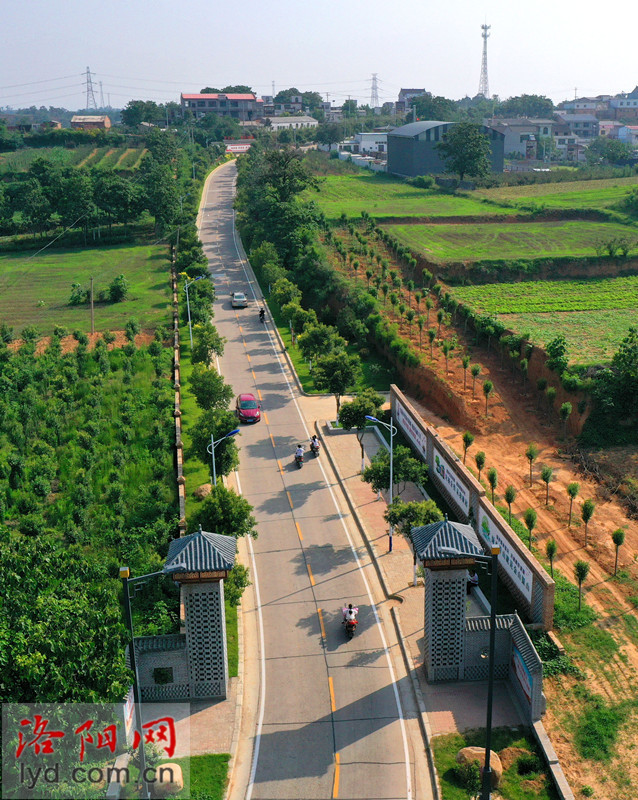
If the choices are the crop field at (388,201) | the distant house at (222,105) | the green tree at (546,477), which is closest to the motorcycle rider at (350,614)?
the green tree at (546,477)

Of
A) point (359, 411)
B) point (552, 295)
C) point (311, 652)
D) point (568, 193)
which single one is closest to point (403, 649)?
point (311, 652)

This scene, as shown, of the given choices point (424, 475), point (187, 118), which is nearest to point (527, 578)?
point (424, 475)

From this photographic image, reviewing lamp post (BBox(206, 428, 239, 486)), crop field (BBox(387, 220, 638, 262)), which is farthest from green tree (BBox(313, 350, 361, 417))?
crop field (BBox(387, 220, 638, 262))

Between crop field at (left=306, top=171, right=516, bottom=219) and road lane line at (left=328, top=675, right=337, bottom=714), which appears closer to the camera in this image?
road lane line at (left=328, top=675, right=337, bottom=714)

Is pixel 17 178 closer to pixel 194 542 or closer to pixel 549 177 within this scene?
pixel 549 177

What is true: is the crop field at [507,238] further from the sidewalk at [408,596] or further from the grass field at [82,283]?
the sidewalk at [408,596]

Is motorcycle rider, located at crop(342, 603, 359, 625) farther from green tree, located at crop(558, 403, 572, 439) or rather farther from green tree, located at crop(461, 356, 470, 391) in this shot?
green tree, located at crop(461, 356, 470, 391)
